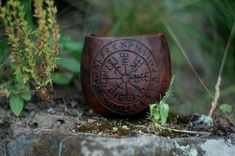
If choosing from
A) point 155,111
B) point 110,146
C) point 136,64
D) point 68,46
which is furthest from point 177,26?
point 110,146

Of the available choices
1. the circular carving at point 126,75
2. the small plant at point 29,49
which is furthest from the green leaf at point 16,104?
the circular carving at point 126,75

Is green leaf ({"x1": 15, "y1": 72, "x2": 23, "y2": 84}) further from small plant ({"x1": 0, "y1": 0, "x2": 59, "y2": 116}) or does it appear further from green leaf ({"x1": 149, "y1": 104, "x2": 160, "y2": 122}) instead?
green leaf ({"x1": 149, "y1": 104, "x2": 160, "y2": 122})

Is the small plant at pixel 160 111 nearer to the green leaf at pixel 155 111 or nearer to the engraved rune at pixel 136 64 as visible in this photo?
the green leaf at pixel 155 111

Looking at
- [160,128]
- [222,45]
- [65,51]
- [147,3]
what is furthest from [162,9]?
[160,128]

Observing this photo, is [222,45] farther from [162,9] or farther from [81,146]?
[81,146]

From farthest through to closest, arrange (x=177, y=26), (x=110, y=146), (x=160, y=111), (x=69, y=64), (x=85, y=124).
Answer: (x=177, y=26)
(x=69, y=64)
(x=85, y=124)
(x=160, y=111)
(x=110, y=146)

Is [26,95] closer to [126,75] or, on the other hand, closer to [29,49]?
[29,49]
